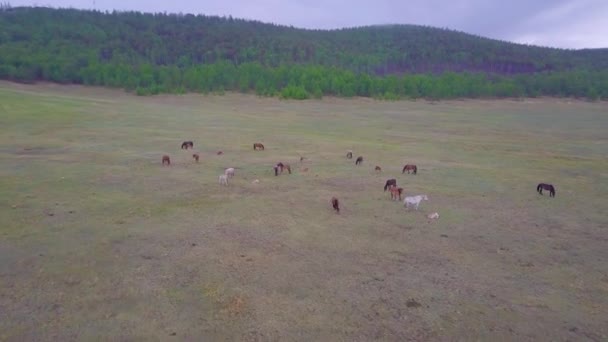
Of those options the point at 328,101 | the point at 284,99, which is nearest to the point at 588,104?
the point at 328,101

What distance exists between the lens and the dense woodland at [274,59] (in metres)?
85.9

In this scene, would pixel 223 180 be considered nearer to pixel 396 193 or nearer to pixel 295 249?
pixel 396 193

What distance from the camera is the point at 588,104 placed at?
3332 inches

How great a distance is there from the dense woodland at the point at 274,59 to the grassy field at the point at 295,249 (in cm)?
6126

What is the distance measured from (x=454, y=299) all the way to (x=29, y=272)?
8226 mm

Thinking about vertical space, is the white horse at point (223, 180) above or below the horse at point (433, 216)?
below

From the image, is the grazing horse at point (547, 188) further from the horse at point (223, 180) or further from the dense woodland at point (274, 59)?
the dense woodland at point (274, 59)

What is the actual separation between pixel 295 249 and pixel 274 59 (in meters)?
112

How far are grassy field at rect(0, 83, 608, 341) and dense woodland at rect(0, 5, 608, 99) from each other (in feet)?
201

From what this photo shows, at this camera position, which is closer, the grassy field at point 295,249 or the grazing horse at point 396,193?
the grassy field at point 295,249

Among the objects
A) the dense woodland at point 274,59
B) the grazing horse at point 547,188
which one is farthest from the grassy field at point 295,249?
the dense woodland at point 274,59

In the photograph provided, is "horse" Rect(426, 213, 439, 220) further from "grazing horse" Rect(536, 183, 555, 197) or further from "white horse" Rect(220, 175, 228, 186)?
"white horse" Rect(220, 175, 228, 186)

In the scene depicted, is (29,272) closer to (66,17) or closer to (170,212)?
(170,212)

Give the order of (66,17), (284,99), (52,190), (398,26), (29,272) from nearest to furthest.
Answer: (29,272) → (52,190) → (284,99) → (66,17) → (398,26)
